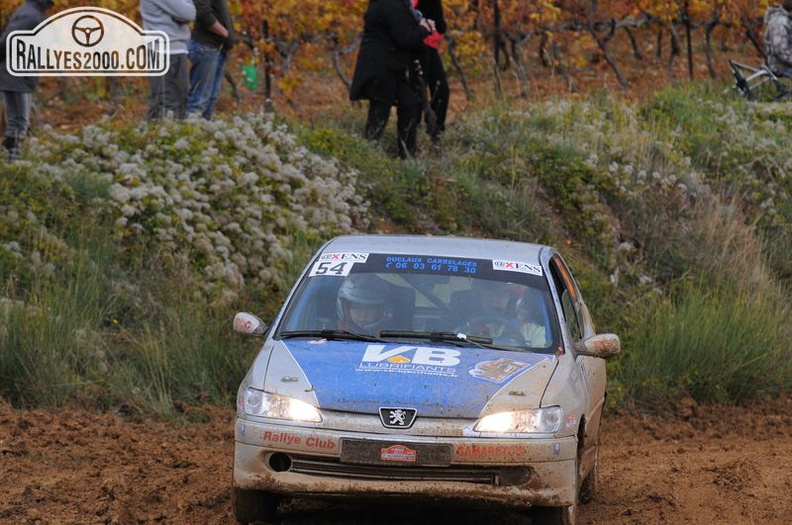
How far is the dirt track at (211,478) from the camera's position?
743cm

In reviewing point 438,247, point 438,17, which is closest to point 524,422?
point 438,247

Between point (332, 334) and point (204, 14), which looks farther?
point (204, 14)

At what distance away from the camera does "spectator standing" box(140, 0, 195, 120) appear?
544 inches

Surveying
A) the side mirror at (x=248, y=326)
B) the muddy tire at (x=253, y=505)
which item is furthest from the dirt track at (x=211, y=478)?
the side mirror at (x=248, y=326)

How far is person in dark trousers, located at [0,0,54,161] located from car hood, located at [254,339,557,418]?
258 inches

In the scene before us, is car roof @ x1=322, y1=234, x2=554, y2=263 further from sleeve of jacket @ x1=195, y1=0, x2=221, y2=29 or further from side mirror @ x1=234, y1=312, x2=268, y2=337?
sleeve of jacket @ x1=195, y1=0, x2=221, y2=29

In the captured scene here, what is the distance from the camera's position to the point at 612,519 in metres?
7.60

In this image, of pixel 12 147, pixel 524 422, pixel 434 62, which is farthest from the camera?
pixel 434 62

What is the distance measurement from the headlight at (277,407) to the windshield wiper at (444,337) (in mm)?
887

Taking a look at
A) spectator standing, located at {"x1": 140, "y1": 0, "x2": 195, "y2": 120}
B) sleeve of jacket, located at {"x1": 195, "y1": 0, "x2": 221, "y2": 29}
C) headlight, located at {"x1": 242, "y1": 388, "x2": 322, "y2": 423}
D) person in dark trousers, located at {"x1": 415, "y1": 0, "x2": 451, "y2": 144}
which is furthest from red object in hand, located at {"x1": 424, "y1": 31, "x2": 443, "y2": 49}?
headlight, located at {"x1": 242, "y1": 388, "x2": 322, "y2": 423}

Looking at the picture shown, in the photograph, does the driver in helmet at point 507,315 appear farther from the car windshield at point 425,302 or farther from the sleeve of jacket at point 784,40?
the sleeve of jacket at point 784,40

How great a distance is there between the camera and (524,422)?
21.8 feet

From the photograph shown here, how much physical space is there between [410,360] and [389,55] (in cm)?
904

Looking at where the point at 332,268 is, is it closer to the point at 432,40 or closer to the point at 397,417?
the point at 397,417
